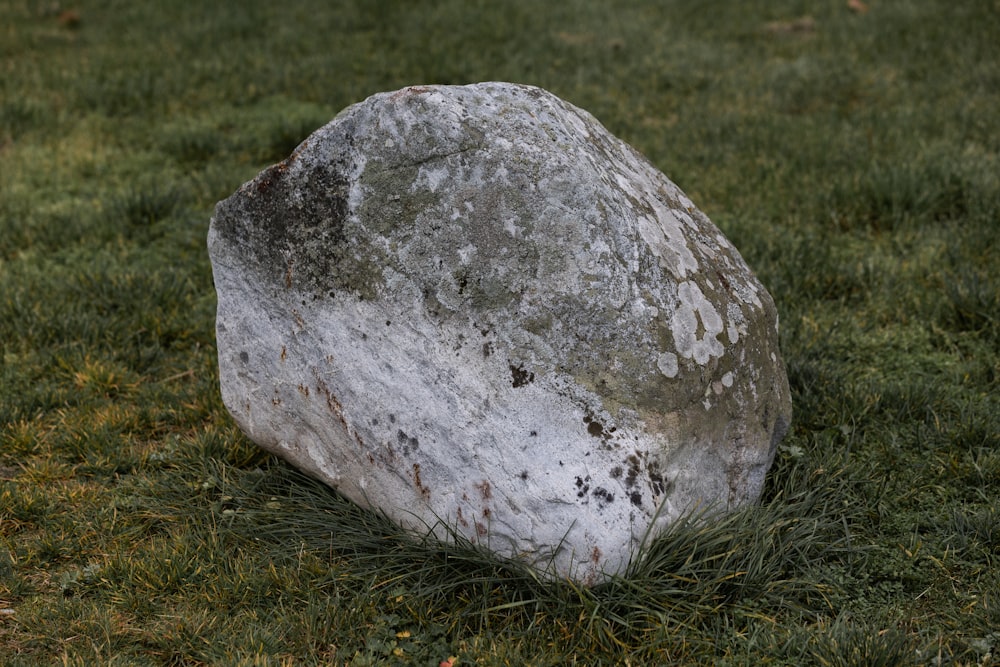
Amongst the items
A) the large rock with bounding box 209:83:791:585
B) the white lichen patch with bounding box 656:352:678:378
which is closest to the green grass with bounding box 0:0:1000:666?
the large rock with bounding box 209:83:791:585

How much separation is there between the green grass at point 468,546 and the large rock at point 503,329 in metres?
0.22

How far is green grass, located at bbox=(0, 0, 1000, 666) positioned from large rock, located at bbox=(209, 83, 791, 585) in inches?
8.6

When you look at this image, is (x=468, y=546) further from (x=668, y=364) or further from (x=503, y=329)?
(x=668, y=364)

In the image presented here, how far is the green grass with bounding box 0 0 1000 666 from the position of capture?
315 cm

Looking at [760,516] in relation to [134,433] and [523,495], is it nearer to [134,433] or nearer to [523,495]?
[523,495]

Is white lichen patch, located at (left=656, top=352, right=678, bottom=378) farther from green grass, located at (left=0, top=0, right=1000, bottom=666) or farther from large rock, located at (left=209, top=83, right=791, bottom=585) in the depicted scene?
green grass, located at (left=0, top=0, right=1000, bottom=666)

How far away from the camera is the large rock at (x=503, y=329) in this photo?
308cm

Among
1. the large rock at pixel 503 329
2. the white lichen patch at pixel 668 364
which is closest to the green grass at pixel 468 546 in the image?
the large rock at pixel 503 329

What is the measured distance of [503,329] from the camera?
3139mm

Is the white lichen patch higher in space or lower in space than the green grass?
higher

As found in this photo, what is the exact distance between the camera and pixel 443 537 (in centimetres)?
328

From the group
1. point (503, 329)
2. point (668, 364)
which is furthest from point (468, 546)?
point (668, 364)

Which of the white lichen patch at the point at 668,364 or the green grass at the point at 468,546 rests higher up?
the white lichen patch at the point at 668,364

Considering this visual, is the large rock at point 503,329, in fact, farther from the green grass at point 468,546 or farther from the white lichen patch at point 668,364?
the green grass at point 468,546
